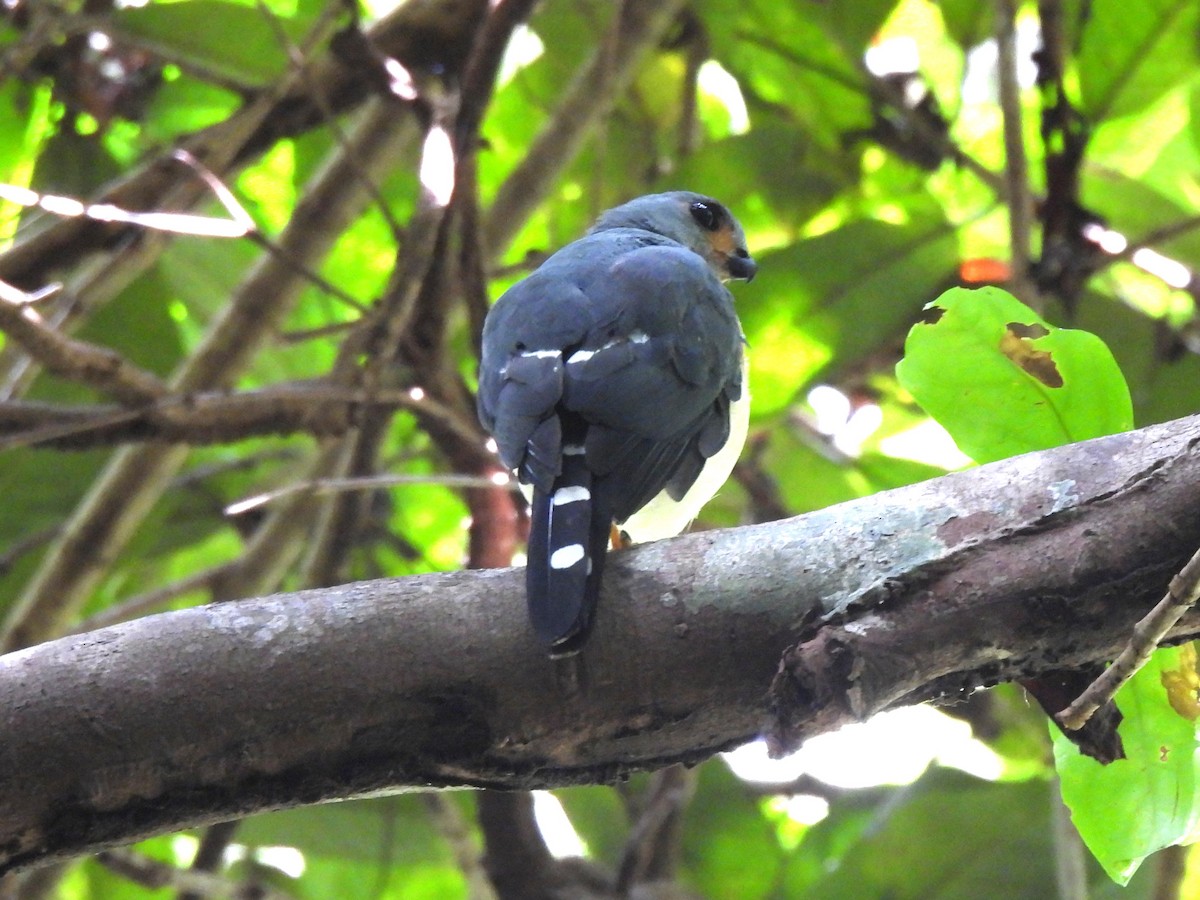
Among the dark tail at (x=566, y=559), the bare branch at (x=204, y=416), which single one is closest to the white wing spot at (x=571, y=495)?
the dark tail at (x=566, y=559)

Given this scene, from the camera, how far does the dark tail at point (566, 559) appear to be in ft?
5.16

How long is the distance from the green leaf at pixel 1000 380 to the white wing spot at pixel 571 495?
49 centimetres

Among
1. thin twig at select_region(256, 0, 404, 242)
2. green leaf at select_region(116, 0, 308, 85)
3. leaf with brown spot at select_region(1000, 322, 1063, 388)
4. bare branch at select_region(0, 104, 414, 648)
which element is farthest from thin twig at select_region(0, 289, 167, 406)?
leaf with brown spot at select_region(1000, 322, 1063, 388)

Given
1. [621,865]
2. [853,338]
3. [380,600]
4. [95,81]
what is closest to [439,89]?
[95,81]

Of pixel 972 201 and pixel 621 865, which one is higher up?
pixel 972 201

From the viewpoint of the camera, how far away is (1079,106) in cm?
366

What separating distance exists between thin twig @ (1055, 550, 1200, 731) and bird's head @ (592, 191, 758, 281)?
2.20 metres

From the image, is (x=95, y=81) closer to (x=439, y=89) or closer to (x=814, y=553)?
(x=439, y=89)

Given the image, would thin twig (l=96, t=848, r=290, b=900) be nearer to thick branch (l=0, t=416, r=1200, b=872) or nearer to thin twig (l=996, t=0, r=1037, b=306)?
thick branch (l=0, t=416, r=1200, b=872)

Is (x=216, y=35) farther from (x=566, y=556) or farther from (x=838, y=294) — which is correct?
(x=566, y=556)

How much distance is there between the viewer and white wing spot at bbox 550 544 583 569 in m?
1.66

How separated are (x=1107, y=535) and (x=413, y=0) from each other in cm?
287

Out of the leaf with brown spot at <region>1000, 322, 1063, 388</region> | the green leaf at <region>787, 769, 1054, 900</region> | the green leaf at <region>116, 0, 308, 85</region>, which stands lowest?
the green leaf at <region>787, 769, 1054, 900</region>

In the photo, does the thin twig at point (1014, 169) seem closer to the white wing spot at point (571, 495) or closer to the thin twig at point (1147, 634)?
the white wing spot at point (571, 495)
